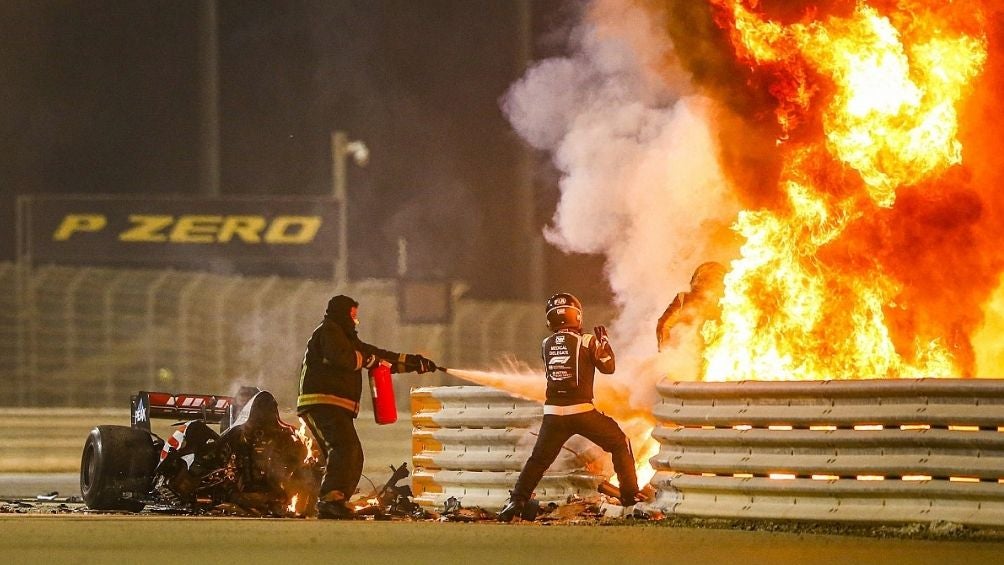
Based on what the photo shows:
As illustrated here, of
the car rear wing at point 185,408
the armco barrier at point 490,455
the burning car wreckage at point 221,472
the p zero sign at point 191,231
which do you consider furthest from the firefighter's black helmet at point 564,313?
the p zero sign at point 191,231

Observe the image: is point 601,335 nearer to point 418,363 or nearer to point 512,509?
point 512,509

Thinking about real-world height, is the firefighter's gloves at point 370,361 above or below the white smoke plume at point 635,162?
below

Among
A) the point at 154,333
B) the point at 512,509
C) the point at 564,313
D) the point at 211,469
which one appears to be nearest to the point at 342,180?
the point at 154,333

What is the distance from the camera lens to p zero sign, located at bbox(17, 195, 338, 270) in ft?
92.4

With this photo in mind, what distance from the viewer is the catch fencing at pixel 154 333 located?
71.5 feet

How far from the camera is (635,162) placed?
1591cm

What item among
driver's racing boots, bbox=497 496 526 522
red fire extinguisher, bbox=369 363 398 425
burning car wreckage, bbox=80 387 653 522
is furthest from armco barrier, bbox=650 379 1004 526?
red fire extinguisher, bbox=369 363 398 425

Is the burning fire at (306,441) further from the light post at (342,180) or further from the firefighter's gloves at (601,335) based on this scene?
the light post at (342,180)

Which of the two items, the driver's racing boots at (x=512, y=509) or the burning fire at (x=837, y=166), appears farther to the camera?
the burning fire at (x=837, y=166)

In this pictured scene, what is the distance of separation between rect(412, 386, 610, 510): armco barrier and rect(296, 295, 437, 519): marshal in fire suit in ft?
2.05

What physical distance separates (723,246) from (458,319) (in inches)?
306

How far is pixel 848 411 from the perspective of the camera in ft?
33.1

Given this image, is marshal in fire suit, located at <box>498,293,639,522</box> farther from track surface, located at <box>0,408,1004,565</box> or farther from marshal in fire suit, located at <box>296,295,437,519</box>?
marshal in fire suit, located at <box>296,295,437,519</box>

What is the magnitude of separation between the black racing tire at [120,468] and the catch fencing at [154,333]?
7787 mm
